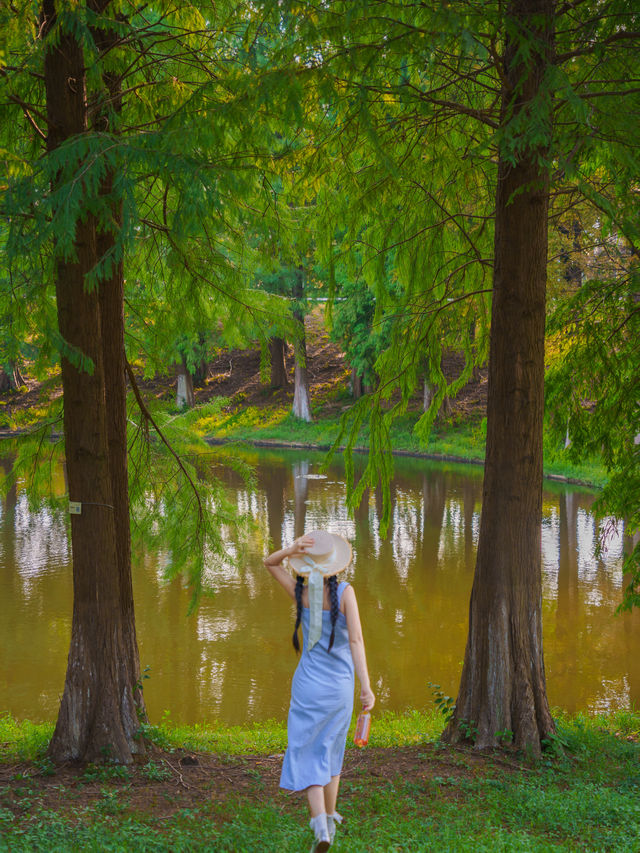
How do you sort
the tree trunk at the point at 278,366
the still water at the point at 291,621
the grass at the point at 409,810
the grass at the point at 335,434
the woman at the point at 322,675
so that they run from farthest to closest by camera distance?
the tree trunk at the point at 278,366
the grass at the point at 335,434
the still water at the point at 291,621
the grass at the point at 409,810
the woman at the point at 322,675

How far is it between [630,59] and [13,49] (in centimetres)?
476

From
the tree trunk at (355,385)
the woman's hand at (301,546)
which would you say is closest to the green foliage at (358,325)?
the tree trunk at (355,385)

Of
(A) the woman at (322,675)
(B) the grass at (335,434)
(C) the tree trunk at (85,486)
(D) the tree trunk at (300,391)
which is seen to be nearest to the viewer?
(A) the woman at (322,675)

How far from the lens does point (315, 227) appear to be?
24.6ft

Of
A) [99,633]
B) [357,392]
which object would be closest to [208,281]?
[99,633]

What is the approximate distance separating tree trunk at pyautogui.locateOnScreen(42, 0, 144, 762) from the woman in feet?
8.36

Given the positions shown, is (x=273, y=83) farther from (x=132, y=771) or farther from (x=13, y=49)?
(x=132, y=771)

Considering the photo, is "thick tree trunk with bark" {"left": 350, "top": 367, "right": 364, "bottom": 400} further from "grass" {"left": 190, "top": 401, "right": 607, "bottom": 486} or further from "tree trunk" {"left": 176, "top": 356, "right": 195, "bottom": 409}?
"tree trunk" {"left": 176, "top": 356, "right": 195, "bottom": 409}

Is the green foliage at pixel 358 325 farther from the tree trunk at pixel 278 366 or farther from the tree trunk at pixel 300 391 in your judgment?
the tree trunk at pixel 278 366

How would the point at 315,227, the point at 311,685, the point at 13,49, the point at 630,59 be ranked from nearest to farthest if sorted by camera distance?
the point at 311,685 → the point at 630,59 → the point at 13,49 → the point at 315,227

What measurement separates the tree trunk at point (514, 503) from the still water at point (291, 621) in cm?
290

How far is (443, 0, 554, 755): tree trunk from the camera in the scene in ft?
20.3

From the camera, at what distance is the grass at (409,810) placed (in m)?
4.17

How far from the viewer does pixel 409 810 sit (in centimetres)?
496
